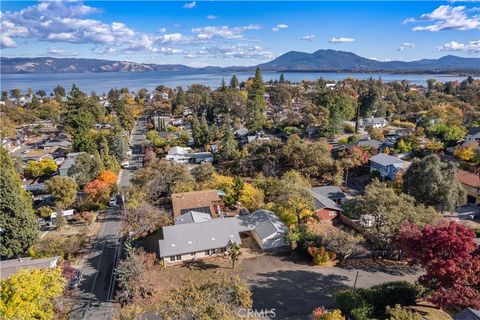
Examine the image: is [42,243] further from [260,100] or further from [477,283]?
[260,100]

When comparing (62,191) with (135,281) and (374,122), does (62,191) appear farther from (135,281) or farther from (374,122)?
(374,122)

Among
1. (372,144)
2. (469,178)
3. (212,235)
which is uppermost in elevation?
(372,144)

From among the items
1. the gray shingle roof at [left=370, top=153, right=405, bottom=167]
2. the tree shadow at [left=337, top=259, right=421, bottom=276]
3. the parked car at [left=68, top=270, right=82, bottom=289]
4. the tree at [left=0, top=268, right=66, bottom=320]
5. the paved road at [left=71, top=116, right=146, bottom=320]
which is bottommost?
the paved road at [left=71, top=116, right=146, bottom=320]

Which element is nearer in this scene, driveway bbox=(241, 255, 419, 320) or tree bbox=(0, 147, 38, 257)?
driveway bbox=(241, 255, 419, 320)

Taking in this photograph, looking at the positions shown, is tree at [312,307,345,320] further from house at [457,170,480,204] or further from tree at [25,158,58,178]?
tree at [25,158,58,178]

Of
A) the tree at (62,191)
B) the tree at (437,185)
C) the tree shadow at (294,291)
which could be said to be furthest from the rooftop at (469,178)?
the tree at (62,191)

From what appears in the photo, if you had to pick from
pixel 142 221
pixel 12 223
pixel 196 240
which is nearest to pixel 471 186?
pixel 196 240

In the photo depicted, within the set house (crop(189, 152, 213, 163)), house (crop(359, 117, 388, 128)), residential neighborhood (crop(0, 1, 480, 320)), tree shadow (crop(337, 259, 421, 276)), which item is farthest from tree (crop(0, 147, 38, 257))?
house (crop(359, 117, 388, 128))
